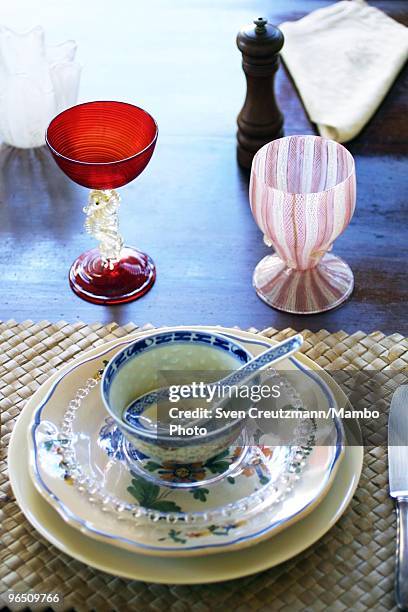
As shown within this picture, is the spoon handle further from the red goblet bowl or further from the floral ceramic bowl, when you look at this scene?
the red goblet bowl

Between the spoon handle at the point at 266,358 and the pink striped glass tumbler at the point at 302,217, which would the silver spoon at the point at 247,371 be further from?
the pink striped glass tumbler at the point at 302,217

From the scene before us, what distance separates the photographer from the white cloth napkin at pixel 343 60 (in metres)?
1.07

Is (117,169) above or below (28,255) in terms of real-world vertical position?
above

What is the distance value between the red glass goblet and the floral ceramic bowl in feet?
0.66

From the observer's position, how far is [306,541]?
0.58 meters

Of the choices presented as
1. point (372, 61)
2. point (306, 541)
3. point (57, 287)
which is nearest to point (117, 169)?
point (57, 287)

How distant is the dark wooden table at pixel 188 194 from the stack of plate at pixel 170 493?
0.17 metres

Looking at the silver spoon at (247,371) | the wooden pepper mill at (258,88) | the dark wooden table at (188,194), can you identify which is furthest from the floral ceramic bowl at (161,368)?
the wooden pepper mill at (258,88)

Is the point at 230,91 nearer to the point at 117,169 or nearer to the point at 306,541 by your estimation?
the point at 117,169

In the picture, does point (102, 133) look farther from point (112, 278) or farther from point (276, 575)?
point (276, 575)

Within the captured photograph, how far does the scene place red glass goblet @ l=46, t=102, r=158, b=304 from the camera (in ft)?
2.81

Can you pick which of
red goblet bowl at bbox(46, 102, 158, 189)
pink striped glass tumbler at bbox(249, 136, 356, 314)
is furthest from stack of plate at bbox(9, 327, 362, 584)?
red goblet bowl at bbox(46, 102, 158, 189)

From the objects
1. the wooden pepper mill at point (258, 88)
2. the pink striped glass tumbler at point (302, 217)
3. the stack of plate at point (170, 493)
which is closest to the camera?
the stack of plate at point (170, 493)

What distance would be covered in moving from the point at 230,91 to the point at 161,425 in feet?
2.07
